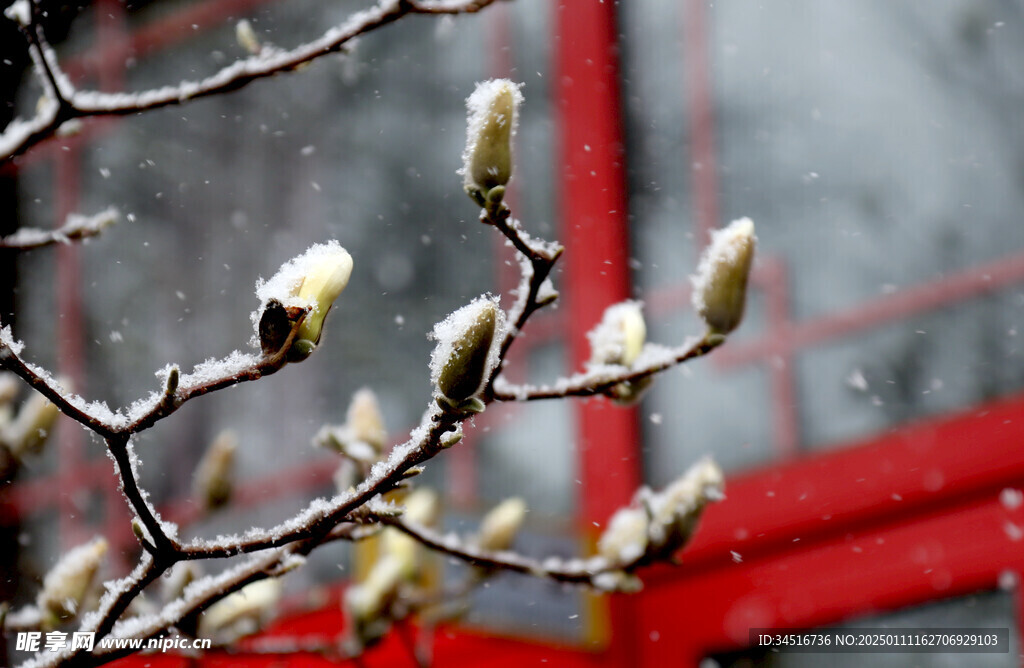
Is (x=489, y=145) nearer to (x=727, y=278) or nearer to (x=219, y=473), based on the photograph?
(x=727, y=278)

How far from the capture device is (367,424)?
1197 millimetres

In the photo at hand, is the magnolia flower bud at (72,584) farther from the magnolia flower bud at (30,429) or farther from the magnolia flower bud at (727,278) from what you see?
the magnolia flower bud at (727,278)

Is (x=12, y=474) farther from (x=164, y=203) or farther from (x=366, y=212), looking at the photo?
(x=164, y=203)

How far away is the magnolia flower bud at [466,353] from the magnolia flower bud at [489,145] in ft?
0.41

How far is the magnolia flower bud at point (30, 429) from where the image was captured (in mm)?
1271

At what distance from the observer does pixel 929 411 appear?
104 inches

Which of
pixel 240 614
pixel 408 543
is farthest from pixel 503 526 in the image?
pixel 240 614

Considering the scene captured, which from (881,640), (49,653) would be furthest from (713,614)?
(49,653)

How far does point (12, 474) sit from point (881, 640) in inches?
75.2

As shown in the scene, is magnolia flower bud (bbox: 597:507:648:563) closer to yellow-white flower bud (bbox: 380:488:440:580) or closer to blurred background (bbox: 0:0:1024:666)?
yellow-white flower bud (bbox: 380:488:440:580)

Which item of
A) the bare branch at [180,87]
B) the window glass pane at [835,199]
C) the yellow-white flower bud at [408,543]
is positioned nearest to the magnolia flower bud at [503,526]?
the yellow-white flower bud at [408,543]

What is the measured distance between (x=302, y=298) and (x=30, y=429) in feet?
2.09

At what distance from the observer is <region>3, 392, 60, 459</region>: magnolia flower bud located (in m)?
1.27

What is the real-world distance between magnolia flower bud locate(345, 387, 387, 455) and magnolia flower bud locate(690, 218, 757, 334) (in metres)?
0.37
